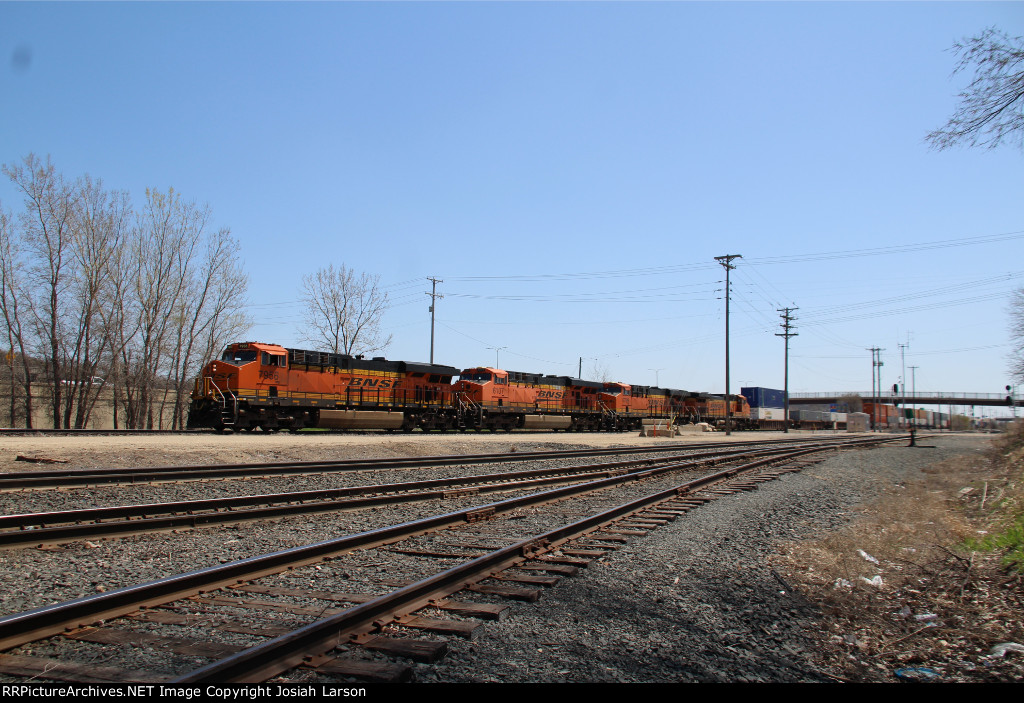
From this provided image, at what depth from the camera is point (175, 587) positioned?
4.68 m

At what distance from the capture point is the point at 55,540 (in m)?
6.53

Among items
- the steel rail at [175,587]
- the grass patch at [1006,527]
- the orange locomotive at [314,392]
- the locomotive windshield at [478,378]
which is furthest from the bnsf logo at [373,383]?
the grass patch at [1006,527]

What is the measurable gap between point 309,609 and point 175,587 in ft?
3.52

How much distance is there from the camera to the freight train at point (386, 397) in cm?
2355

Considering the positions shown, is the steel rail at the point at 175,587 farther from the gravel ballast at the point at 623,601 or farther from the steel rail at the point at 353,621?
the steel rail at the point at 353,621

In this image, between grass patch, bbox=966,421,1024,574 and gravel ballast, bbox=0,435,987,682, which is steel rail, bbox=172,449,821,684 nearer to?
gravel ballast, bbox=0,435,987,682

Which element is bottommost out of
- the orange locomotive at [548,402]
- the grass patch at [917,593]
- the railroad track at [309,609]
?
the grass patch at [917,593]

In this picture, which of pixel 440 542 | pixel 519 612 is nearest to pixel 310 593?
pixel 519 612

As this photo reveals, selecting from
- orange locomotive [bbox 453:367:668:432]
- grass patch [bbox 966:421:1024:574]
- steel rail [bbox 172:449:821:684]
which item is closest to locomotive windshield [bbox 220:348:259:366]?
orange locomotive [bbox 453:367:668:432]

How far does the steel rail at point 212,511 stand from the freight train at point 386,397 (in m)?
14.7

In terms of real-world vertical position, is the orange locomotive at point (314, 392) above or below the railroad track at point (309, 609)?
above

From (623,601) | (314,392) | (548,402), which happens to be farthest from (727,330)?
(623,601)

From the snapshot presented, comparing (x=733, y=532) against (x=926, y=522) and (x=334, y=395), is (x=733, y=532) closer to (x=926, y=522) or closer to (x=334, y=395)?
(x=926, y=522)
